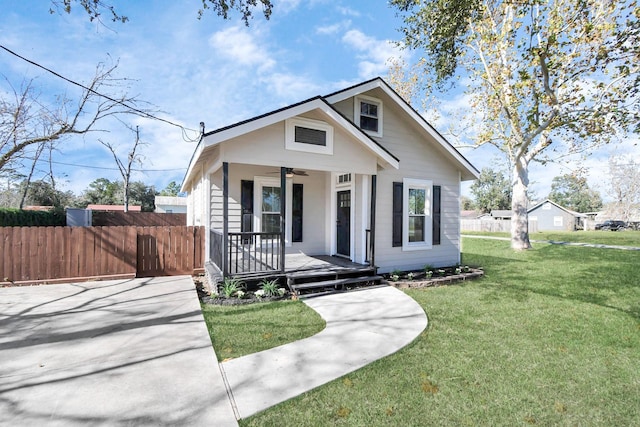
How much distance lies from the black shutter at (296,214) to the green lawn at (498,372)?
12.9 feet

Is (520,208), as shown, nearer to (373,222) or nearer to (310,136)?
(373,222)

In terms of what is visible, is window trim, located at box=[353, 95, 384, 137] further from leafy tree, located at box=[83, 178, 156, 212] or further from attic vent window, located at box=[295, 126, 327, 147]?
leafy tree, located at box=[83, 178, 156, 212]

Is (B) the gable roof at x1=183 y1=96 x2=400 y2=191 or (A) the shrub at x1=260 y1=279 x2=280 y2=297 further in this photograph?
(A) the shrub at x1=260 y1=279 x2=280 y2=297

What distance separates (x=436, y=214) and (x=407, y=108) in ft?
11.0

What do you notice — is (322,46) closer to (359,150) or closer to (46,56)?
(359,150)

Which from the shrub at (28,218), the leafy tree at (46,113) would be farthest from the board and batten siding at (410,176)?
the shrub at (28,218)

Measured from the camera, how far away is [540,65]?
8.44 m

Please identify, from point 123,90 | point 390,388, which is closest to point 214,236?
point 390,388

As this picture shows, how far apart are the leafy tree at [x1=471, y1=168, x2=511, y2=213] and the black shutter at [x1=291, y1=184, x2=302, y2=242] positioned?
2294 inches

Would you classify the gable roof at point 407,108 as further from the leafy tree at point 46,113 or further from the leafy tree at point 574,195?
the leafy tree at point 574,195

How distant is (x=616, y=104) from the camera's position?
10.2 metres

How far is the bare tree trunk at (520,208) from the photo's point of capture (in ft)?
50.6

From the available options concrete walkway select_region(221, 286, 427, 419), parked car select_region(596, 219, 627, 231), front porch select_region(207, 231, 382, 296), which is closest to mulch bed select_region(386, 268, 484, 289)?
front porch select_region(207, 231, 382, 296)

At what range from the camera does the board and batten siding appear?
27.4ft
